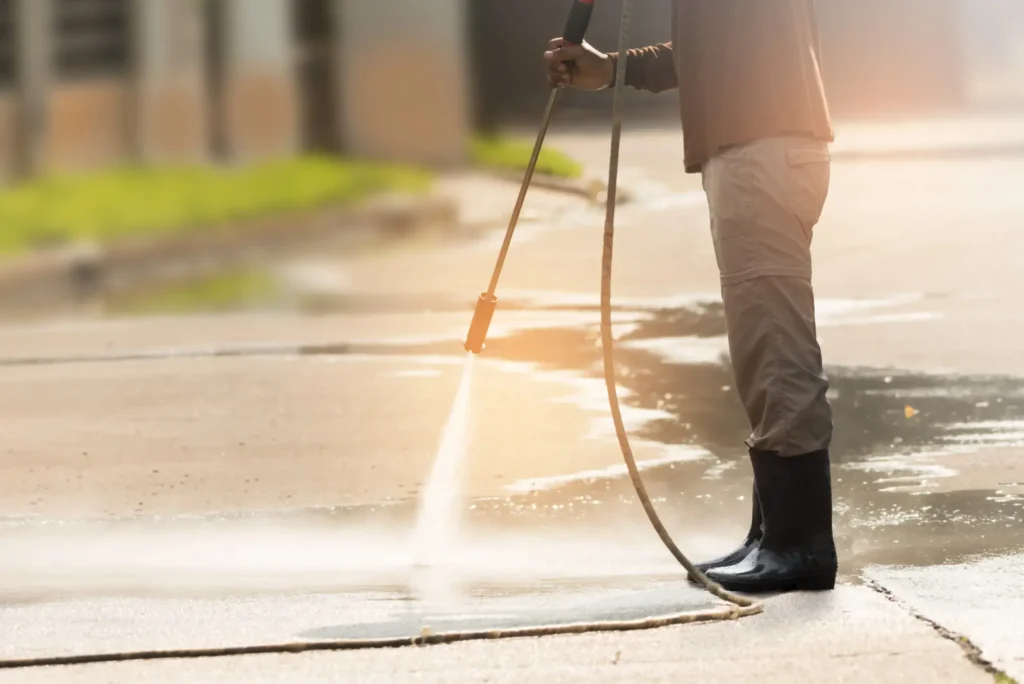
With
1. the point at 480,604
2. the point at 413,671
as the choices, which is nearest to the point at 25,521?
the point at 480,604

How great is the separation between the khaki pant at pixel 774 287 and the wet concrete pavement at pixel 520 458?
0.37 metres

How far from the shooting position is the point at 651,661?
123 inches

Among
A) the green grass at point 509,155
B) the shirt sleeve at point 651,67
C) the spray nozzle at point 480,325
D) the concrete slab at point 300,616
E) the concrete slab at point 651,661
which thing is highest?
the shirt sleeve at point 651,67

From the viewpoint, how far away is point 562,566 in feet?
14.0

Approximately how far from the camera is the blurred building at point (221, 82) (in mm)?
13930

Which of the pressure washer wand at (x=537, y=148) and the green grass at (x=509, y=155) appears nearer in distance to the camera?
the pressure washer wand at (x=537, y=148)

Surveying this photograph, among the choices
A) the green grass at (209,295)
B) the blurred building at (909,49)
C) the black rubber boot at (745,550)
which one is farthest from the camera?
the blurred building at (909,49)

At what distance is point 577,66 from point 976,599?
4.62ft

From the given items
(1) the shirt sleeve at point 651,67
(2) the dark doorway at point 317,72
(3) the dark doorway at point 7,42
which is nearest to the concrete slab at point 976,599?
(1) the shirt sleeve at point 651,67

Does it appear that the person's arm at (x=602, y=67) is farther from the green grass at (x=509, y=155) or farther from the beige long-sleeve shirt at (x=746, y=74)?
the green grass at (x=509, y=155)

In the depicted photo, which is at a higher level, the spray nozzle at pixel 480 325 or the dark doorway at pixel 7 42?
the spray nozzle at pixel 480 325

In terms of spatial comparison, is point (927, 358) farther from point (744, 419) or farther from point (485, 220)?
point (485, 220)

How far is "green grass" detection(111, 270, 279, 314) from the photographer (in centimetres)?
952

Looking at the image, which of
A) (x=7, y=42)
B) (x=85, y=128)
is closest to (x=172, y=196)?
(x=85, y=128)
